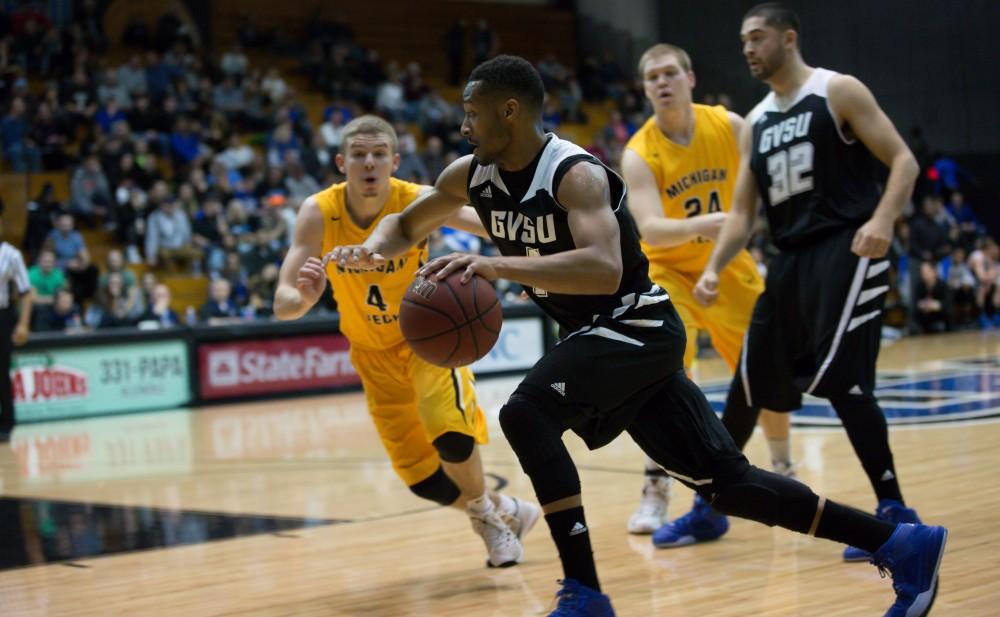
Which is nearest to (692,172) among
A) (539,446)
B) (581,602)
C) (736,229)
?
(736,229)

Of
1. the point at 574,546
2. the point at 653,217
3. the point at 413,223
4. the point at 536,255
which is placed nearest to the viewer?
the point at 574,546

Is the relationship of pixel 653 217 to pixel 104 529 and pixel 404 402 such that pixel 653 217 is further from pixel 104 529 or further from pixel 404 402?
pixel 104 529

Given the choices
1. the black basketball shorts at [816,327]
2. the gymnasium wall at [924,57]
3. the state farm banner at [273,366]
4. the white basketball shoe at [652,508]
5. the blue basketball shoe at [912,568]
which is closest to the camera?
the blue basketball shoe at [912,568]

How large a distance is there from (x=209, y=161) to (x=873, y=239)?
14.5 meters

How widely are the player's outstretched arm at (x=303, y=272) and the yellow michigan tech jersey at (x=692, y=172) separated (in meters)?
1.61

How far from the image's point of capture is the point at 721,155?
6.00 meters

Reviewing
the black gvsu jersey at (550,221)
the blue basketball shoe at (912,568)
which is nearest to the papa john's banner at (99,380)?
the black gvsu jersey at (550,221)

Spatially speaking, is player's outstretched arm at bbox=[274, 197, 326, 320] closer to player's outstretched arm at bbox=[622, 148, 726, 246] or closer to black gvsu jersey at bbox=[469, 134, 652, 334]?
black gvsu jersey at bbox=[469, 134, 652, 334]

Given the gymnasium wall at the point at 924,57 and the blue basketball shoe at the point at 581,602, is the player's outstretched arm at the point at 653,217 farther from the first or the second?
the gymnasium wall at the point at 924,57

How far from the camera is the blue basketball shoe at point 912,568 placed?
150 inches

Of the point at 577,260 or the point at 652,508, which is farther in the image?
the point at 652,508

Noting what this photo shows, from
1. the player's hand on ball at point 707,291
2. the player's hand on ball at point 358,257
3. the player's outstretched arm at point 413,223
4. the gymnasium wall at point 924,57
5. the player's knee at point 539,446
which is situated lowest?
the player's knee at point 539,446

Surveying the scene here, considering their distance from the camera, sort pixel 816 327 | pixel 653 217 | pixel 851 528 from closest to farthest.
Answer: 1. pixel 851 528
2. pixel 816 327
3. pixel 653 217

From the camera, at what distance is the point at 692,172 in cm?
596
